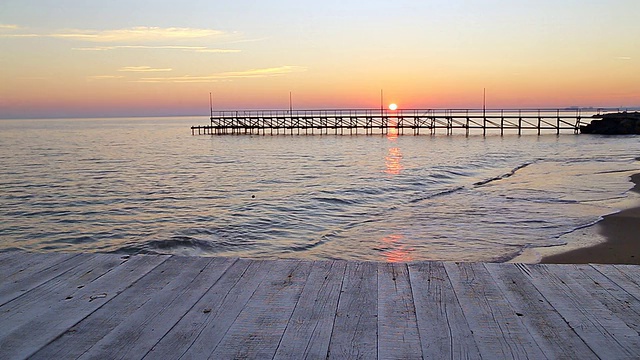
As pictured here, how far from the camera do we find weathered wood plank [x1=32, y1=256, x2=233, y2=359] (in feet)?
7.23

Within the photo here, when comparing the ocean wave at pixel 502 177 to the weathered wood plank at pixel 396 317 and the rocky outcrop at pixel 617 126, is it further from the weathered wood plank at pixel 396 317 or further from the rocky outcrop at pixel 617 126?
the rocky outcrop at pixel 617 126

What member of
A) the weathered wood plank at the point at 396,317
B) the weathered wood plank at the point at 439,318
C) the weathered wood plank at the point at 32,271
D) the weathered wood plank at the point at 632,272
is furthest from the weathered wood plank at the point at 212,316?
the weathered wood plank at the point at 632,272

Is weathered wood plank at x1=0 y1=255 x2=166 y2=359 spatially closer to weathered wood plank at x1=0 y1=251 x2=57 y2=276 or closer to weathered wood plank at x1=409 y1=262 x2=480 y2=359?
weathered wood plank at x1=0 y1=251 x2=57 y2=276

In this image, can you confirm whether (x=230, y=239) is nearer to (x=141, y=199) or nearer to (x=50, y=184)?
(x=141, y=199)

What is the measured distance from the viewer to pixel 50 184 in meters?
21.5

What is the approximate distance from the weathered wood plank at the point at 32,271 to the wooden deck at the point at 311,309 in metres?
0.01

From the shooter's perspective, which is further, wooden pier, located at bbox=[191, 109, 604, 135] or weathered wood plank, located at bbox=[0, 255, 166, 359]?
wooden pier, located at bbox=[191, 109, 604, 135]

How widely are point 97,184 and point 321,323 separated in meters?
20.8

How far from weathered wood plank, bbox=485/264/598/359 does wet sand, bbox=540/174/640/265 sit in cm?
515

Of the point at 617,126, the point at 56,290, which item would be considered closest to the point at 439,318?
the point at 56,290

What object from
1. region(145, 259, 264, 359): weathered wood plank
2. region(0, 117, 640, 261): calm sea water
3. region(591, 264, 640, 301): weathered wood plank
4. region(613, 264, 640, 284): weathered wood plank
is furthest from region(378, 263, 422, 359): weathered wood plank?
region(0, 117, 640, 261): calm sea water

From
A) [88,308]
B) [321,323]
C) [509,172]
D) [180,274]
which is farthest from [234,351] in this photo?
[509,172]

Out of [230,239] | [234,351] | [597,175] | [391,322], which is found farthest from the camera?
[597,175]

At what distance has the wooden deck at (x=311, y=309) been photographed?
2197 mm
